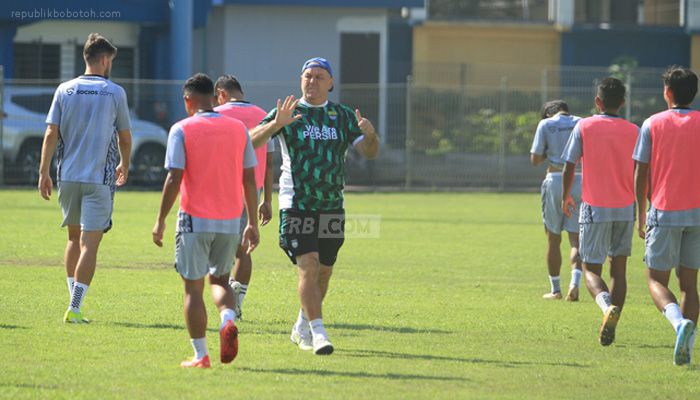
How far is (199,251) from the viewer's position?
8414 mm

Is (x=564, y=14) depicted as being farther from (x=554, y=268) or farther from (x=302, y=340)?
(x=302, y=340)

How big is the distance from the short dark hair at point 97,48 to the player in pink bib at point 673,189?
4.41 m

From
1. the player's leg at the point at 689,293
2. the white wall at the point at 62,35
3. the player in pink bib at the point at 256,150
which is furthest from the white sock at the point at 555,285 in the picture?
the white wall at the point at 62,35

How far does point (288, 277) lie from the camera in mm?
14805

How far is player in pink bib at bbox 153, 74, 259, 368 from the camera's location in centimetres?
831

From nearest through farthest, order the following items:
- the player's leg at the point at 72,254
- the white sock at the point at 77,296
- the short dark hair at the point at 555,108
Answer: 1. the white sock at the point at 77,296
2. the player's leg at the point at 72,254
3. the short dark hair at the point at 555,108

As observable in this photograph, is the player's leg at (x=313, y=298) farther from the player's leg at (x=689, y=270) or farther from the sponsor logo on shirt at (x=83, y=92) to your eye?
the player's leg at (x=689, y=270)

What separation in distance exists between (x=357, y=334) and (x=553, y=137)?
4.28 m

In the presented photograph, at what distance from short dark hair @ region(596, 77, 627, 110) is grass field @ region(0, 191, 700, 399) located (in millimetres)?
1986

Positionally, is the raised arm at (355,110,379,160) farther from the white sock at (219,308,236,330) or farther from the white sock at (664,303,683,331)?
the white sock at (664,303,683,331)

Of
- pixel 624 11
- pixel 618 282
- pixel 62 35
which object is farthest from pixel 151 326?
pixel 624 11

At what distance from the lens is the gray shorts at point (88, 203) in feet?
34.8

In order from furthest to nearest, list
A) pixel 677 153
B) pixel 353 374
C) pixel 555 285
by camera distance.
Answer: pixel 555 285
pixel 677 153
pixel 353 374

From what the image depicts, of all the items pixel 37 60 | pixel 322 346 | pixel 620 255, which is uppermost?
pixel 37 60
